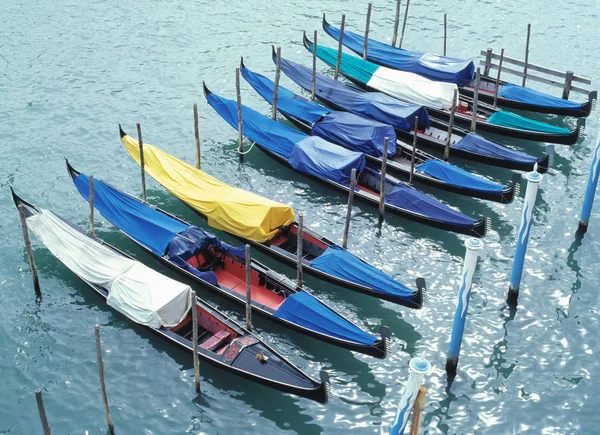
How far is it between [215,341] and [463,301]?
18.8ft

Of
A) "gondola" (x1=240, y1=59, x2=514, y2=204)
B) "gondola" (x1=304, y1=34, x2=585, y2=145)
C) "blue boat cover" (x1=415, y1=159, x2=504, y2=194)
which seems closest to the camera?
"blue boat cover" (x1=415, y1=159, x2=504, y2=194)

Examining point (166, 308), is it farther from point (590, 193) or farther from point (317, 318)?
point (590, 193)

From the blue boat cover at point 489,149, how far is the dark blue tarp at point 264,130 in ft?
17.3

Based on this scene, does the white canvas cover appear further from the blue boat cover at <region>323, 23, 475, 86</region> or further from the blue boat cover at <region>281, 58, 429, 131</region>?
the blue boat cover at <region>281, 58, 429, 131</region>

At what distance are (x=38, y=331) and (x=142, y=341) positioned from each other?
8.39ft

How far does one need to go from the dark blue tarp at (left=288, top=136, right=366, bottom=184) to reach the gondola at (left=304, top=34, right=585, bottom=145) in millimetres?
5085

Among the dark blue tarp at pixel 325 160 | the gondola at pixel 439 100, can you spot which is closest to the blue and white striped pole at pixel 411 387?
the dark blue tarp at pixel 325 160

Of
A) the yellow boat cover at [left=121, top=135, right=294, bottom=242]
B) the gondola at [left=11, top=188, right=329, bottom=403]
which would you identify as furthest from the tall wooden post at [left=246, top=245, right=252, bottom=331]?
the yellow boat cover at [left=121, top=135, right=294, bottom=242]

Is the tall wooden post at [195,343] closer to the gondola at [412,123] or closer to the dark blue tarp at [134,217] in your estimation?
the dark blue tarp at [134,217]

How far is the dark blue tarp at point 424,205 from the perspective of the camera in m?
20.7

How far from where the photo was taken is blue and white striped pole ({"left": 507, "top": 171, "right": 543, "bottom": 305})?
16594 mm

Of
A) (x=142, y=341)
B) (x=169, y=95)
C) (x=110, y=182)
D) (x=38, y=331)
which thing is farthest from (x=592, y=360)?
(x=169, y=95)

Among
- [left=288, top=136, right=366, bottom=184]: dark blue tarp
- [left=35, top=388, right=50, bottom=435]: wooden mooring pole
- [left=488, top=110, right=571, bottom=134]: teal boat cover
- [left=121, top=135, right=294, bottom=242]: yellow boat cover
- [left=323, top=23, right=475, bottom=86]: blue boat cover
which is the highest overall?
[left=323, top=23, right=475, bottom=86]: blue boat cover

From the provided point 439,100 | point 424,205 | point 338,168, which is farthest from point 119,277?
point 439,100
